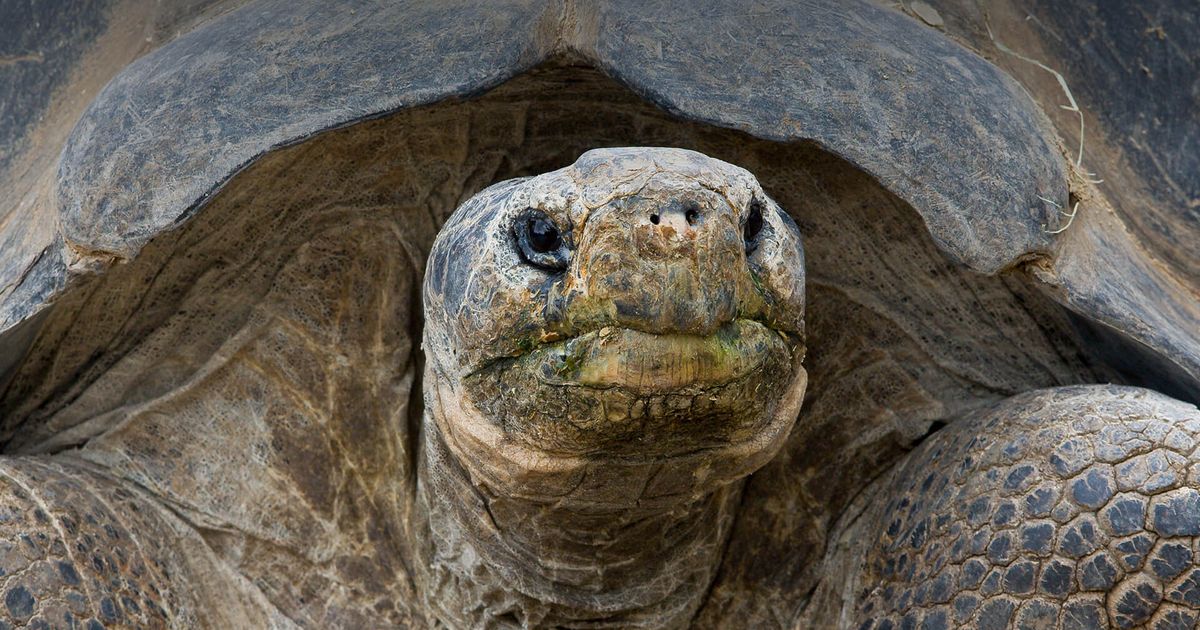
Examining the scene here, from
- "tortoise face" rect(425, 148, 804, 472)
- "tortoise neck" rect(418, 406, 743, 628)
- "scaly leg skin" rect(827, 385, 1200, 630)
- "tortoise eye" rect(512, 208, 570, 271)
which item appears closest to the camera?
"tortoise face" rect(425, 148, 804, 472)

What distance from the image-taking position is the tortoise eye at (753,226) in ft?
6.11

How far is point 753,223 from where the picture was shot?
1.87 m

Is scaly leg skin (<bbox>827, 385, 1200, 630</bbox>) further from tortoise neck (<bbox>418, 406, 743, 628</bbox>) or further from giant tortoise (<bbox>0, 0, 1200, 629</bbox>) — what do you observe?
tortoise neck (<bbox>418, 406, 743, 628</bbox>)

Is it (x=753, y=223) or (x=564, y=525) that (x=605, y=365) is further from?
(x=564, y=525)

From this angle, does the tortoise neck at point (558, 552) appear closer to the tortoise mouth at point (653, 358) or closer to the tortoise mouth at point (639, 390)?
the tortoise mouth at point (639, 390)

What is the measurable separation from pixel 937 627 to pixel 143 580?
1399 millimetres

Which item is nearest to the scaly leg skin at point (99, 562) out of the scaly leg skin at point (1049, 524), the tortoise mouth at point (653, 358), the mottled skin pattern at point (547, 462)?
the mottled skin pattern at point (547, 462)

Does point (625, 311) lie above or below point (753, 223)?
above

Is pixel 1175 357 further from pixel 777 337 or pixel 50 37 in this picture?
pixel 50 37

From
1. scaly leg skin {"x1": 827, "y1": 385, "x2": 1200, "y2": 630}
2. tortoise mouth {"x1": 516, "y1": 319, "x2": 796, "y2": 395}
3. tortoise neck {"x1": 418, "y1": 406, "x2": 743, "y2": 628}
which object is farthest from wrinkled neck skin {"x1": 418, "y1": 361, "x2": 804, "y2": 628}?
scaly leg skin {"x1": 827, "y1": 385, "x2": 1200, "y2": 630}

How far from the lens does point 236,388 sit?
2.71 m

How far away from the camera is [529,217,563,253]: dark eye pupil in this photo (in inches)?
71.4

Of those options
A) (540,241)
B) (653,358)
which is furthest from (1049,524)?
(540,241)

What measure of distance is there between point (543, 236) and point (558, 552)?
0.67 m
